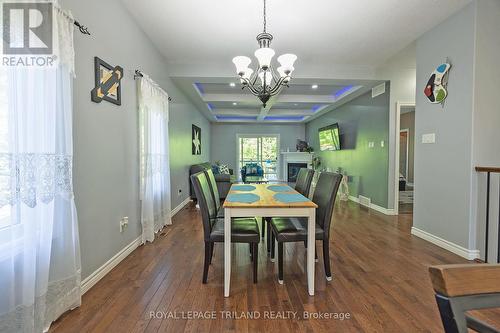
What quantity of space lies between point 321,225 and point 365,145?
12.7 ft

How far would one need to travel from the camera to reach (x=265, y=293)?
201cm

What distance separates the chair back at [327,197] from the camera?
86.2 inches

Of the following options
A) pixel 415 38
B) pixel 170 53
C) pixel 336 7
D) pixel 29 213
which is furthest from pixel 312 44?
pixel 29 213

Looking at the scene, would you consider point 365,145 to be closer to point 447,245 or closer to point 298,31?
point 447,245

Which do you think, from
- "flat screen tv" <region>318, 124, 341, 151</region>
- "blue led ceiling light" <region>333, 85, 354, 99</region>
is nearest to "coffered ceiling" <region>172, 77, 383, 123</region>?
"blue led ceiling light" <region>333, 85, 354, 99</region>

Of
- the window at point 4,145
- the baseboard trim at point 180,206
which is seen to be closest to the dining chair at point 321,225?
the window at point 4,145

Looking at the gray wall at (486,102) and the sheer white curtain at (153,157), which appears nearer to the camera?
the gray wall at (486,102)

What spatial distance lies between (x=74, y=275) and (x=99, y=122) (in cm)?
129

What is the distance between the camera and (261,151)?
9.92 m

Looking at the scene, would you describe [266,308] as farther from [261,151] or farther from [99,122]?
[261,151]

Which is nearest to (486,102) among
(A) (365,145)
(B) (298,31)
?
(B) (298,31)

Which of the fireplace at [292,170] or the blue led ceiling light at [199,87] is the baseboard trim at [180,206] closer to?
the blue led ceiling light at [199,87]

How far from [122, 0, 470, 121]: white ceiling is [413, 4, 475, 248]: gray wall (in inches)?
10.2

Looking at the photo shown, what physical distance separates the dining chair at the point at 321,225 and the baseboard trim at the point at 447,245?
1729mm
